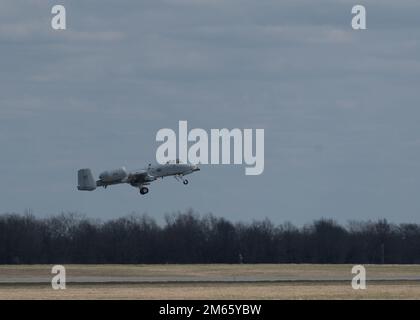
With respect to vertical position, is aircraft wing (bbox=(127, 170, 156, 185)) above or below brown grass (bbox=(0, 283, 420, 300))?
above

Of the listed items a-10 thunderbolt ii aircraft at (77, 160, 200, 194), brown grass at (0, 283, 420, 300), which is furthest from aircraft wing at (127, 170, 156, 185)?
brown grass at (0, 283, 420, 300)

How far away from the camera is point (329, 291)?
59.4m

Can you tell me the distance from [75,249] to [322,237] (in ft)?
82.2

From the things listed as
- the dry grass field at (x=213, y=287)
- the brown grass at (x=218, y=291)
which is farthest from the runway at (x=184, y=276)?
the brown grass at (x=218, y=291)

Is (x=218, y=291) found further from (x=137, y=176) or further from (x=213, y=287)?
(x=137, y=176)

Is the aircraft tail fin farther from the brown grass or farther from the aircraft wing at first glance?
the brown grass

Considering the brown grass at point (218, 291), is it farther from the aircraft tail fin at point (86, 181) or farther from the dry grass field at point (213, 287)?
the aircraft tail fin at point (86, 181)

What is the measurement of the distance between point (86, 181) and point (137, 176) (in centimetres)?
477

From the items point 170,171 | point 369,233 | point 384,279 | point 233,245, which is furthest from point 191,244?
point 384,279

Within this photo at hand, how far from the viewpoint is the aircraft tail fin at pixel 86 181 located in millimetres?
99875

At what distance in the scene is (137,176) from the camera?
103375 mm

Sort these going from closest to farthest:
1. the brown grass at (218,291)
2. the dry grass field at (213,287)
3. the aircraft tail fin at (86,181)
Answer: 1. the brown grass at (218,291)
2. the dry grass field at (213,287)
3. the aircraft tail fin at (86,181)

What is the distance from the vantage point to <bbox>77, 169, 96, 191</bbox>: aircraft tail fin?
328 feet
